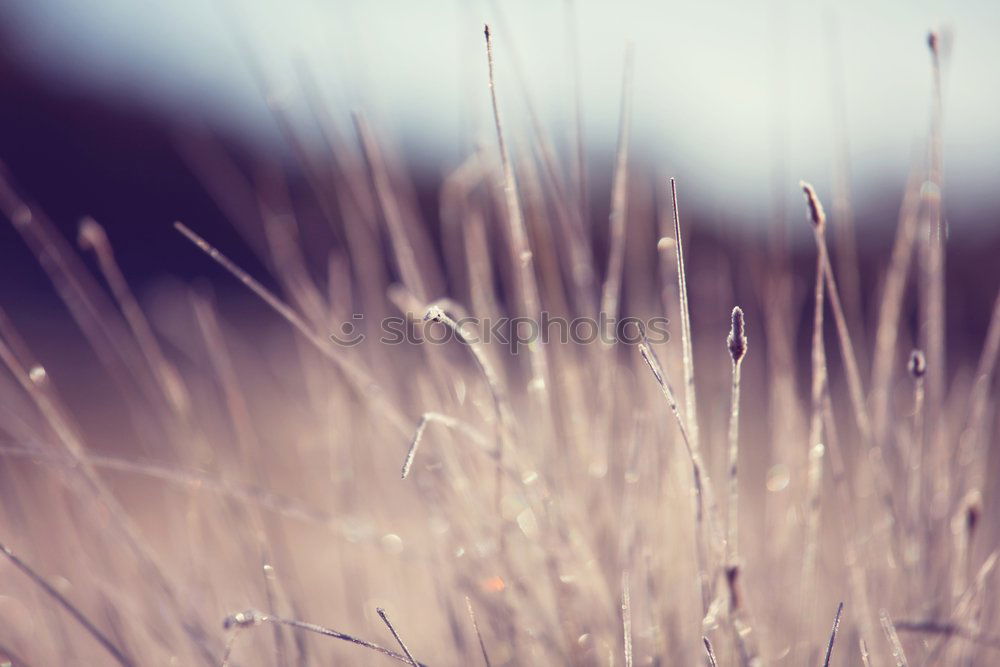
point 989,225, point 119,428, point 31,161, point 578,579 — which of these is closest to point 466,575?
point 578,579

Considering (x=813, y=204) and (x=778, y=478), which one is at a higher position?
(x=813, y=204)

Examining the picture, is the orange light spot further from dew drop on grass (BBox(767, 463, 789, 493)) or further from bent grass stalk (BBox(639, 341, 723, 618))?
dew drop on grass (BBox(767, 463, 789, 493))

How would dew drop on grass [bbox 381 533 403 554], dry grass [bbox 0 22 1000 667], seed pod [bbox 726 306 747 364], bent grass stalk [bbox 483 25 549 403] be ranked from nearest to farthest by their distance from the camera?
1. seed pod [bbox 726 306 747 364]
2. bent grass stalk [bbox 483 25 549 403]
3. dry grass [bbox 0 22 1000 667]
4. dew drop on grass [bbox 381 533 403 554]

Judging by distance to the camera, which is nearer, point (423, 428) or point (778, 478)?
point (423, 428)

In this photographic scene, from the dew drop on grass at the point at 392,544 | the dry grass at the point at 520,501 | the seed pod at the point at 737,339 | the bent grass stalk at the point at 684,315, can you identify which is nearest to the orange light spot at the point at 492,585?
the dry grass at the point at 520,501

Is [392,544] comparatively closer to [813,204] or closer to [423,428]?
[423,428]

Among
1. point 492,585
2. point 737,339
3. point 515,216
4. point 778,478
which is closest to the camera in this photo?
A: point 737,339

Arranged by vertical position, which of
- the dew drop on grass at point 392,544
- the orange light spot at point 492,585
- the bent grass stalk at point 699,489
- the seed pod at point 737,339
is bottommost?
the orange light spot at point 492,585

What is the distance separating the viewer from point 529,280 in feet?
2.75

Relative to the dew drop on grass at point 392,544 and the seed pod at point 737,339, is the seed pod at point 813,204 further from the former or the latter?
the dew drop on grass at point 392,544

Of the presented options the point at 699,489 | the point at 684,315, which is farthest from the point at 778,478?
the point at 684,315

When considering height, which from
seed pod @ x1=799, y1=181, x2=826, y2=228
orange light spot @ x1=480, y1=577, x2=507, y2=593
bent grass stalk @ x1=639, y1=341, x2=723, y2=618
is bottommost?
orange light spot @ x1=480, y1=577, x2=507, y2=593

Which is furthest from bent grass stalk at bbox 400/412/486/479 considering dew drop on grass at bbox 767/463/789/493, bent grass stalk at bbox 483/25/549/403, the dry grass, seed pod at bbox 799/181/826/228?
dew drop on grass at bbox 767/463/789/493

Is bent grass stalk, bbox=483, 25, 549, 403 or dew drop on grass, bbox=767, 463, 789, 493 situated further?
dew drop on grass, bbox=767, 463, 789, 493
